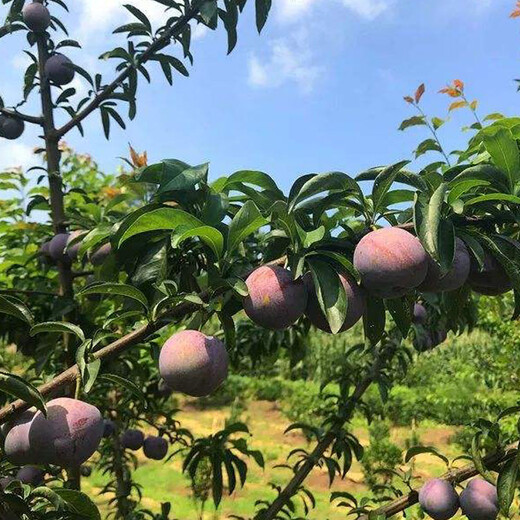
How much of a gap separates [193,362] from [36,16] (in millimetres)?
1811

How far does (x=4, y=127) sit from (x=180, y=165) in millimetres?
1370

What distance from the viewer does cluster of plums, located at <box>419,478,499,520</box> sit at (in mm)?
1544

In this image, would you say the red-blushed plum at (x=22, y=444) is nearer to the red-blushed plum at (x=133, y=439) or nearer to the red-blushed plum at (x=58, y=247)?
the red-blushed plum at (x=58, y=247)

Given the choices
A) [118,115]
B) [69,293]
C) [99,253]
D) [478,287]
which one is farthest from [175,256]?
[118,115]

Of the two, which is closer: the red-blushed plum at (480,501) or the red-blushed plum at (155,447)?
the red-blushed plum at (480,501)

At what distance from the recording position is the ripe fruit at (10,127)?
2.22 meters

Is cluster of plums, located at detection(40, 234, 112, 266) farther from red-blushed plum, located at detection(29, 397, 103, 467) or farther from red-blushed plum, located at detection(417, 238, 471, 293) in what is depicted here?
red-blushed plum, located at detection(417, 238, 471, 293)

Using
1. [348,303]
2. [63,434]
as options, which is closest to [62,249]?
[63,434]

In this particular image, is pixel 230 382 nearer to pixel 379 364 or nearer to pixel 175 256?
pixel 379 364

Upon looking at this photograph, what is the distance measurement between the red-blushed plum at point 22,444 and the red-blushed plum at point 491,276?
0.85 m

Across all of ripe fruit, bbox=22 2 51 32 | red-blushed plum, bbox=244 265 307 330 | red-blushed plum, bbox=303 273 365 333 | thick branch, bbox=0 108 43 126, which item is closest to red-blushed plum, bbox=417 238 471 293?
red-blushed plum, bbox=303 273 365 333

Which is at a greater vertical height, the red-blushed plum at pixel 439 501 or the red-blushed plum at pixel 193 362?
Answer: the red-blushed plum at pixel 193 362

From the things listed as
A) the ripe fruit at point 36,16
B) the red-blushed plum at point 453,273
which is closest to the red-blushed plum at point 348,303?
the red-blushed plum at point 453,273

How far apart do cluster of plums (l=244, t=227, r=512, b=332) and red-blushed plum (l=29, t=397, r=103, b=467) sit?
1.09ft
